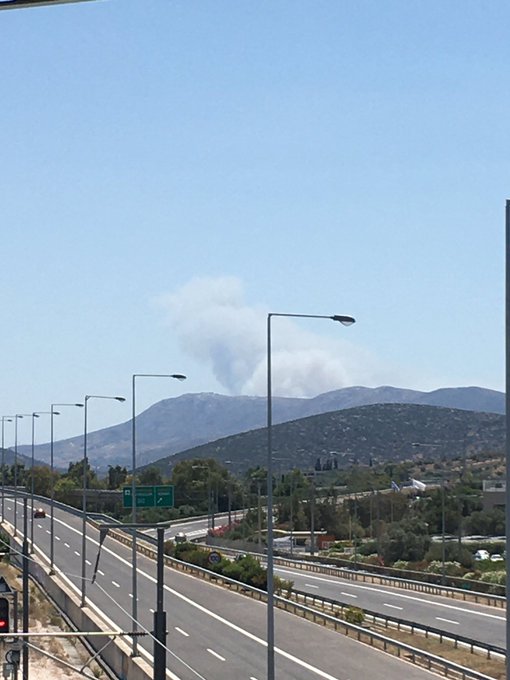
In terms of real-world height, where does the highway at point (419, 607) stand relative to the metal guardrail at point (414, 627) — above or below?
below

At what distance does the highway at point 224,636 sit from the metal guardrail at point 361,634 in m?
0.52

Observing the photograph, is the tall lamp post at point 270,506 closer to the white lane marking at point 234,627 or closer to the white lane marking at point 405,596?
the white lane marking at point 234,627

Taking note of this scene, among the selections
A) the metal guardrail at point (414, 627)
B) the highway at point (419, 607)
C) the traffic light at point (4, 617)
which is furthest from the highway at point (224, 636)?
the traffic light at point (4, 617)

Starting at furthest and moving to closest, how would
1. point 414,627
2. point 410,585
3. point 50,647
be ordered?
point 410,585, point 414,627, point 50,647

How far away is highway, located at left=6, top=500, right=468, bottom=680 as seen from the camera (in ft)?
137

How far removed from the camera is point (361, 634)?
49.8 metres

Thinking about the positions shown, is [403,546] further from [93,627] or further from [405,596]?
[93,627]

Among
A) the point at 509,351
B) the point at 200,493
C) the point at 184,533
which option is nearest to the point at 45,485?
the point at 200,493

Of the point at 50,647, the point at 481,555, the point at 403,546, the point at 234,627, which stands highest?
the point at 234,627

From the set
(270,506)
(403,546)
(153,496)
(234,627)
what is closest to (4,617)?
(270,506)

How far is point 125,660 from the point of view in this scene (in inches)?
1593

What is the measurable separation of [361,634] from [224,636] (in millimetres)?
5918

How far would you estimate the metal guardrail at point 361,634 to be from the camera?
128 ft

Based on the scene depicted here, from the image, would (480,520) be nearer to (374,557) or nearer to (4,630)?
(374,557)
